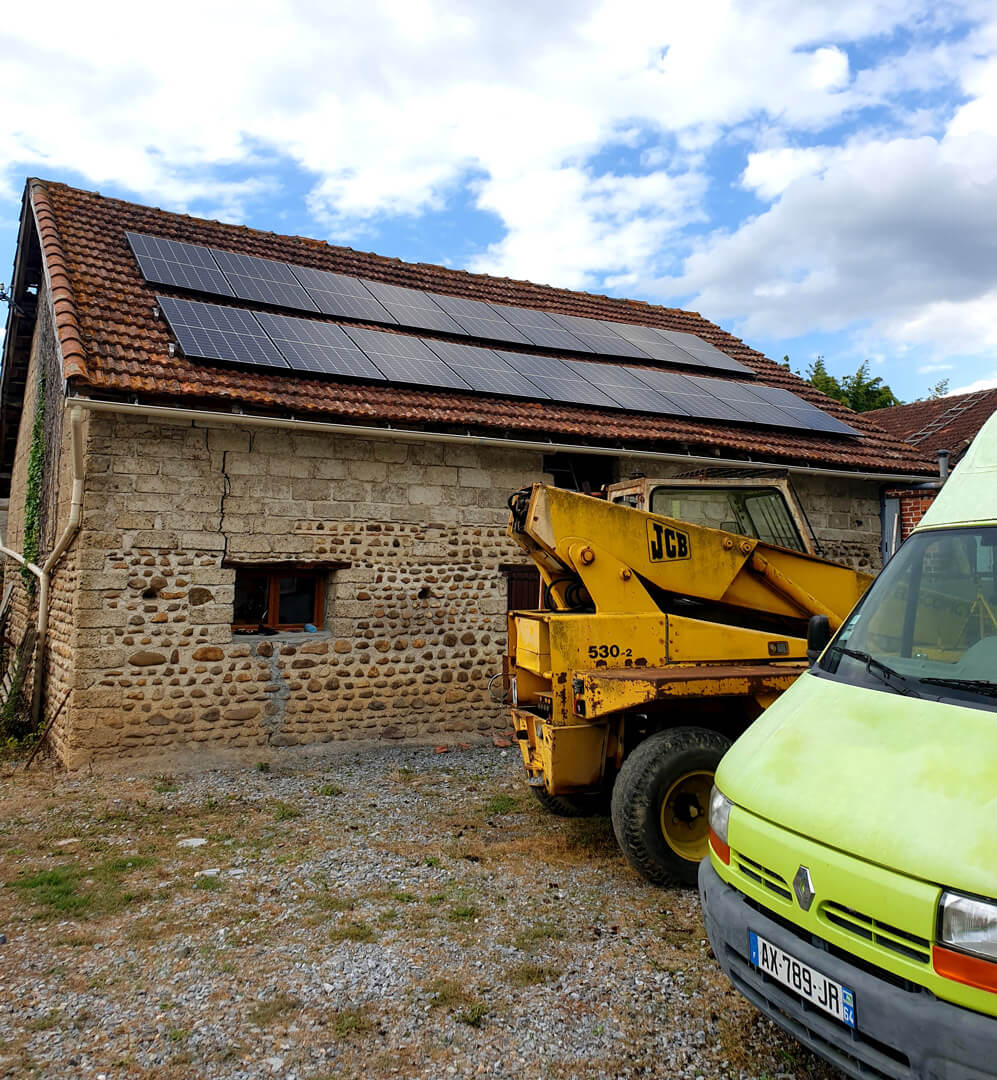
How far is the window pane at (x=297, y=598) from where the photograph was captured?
329 inches

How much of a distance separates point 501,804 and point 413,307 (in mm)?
7385

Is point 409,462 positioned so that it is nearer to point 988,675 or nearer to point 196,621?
point 196,621

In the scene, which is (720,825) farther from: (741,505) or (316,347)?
(316,347)

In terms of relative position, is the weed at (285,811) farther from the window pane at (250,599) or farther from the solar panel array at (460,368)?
the solar panel array at (460,368)

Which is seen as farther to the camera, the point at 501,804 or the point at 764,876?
the point at 501,804

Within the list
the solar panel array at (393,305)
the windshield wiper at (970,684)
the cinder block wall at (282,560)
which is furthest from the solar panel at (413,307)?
the windshield wiper at (970,684)

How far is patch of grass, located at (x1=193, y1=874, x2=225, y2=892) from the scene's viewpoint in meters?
4.61

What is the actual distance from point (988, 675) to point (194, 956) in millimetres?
3676

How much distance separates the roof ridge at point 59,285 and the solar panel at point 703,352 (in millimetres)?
8920

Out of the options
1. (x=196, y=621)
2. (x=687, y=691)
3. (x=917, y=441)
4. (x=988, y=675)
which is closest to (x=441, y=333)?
(x=196, y=621)

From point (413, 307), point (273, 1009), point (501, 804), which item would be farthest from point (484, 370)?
point (273, 1009)

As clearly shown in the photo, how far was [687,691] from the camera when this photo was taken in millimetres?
4602

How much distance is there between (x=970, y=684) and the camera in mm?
2648

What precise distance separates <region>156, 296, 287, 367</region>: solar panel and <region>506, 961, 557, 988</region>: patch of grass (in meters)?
6.52
